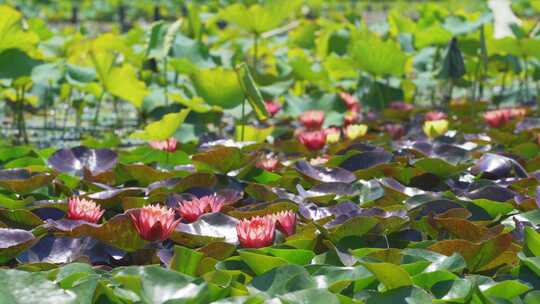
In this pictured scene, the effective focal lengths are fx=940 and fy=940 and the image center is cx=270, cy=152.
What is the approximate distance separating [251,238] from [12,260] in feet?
1.73

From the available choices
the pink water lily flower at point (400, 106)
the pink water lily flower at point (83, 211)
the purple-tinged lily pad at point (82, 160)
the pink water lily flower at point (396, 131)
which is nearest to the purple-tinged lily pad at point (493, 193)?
the pink water lily flower at point (83, 211)

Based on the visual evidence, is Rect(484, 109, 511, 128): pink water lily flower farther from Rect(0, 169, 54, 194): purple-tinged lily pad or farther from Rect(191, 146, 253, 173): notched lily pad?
Rect(0, 169, 54, 194): purple-tinged lily pad

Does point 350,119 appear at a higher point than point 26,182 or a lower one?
lower

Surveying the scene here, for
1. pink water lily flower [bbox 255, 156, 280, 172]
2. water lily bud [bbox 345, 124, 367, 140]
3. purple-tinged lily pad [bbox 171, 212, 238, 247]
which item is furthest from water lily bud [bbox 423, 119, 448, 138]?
purple-tinged lily pad [bbox 171, 212, 238, 247]

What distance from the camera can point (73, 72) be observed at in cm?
402

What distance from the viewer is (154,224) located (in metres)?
1.91

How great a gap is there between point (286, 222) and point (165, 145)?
1025 millimetres

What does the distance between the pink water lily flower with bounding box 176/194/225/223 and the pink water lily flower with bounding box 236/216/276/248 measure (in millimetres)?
241

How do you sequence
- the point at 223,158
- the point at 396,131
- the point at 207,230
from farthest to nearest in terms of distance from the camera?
1. the point at 396,131
2. the point at 223,158
3. the point at 207,230

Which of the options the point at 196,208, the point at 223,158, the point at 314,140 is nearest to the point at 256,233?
the point at 196,208

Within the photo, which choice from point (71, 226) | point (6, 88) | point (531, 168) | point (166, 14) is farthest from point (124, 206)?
point (166, 14)

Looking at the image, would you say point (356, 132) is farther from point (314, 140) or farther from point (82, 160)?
point (82, 160)

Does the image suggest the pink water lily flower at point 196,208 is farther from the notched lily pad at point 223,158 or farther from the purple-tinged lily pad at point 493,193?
the purple-tinged lily pad at point 493,193

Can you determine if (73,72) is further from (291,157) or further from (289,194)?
(289,194)
